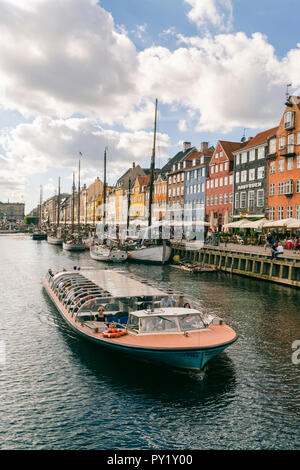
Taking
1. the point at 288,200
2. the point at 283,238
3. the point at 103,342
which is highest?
the point at 288,200

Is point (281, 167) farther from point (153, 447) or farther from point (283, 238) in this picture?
point (153, 447)

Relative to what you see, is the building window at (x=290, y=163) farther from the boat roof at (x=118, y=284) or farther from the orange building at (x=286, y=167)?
the boat roof at (x=118, y=284)

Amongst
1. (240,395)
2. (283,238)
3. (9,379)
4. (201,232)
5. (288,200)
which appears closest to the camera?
(240,395)

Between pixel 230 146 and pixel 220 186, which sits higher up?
pixel 230 146

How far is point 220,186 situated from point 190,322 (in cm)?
6100

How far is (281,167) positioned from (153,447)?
50.2 m

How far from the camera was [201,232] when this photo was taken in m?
75.6

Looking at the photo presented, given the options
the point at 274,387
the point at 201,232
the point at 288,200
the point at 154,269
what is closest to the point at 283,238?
the point at 288,200

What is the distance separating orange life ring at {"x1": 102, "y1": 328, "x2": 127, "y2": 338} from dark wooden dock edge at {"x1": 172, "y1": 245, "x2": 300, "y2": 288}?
22.8 metres

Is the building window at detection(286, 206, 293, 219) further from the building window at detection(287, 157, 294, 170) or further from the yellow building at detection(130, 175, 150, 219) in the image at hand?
the yellow building at detection(130, 175, 150, 219)

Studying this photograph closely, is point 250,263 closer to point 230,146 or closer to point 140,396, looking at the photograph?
point 140,396

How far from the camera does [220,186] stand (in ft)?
247

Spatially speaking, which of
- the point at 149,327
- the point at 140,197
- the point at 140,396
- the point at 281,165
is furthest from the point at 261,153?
the point at 140,197

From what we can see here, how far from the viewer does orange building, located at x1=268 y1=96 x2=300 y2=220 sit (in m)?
52.2
